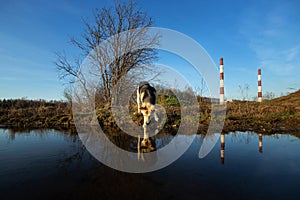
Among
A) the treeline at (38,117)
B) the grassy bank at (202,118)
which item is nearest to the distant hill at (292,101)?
the grassy bank at (202,118)

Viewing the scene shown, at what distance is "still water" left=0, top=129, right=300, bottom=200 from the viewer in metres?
2.08

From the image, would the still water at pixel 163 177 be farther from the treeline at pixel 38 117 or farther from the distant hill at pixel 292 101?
the distant hill at pixel 292 101

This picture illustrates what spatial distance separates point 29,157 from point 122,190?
7.79 ft

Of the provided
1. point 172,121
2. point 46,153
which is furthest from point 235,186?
point 172,121

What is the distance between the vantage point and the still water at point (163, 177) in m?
2.08

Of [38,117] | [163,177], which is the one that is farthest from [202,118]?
[38,117]

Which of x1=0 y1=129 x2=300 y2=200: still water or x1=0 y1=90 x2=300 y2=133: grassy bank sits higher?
x1=0 y1=90 x2=300 y2=133: grassy bank

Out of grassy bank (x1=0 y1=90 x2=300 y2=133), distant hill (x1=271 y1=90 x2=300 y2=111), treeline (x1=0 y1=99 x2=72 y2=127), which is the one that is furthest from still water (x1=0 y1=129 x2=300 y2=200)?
distant hill (x1=271 y1=90 x2=300 y2=111)

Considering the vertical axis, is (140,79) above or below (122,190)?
above

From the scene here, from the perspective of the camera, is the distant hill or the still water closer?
the still water

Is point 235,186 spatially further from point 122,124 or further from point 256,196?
point 122,124

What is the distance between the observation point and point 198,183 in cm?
234

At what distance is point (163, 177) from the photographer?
8.30ft

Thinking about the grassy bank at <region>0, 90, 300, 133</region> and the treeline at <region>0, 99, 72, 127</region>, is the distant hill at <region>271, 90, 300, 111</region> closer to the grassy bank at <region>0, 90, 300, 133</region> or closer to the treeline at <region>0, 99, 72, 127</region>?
the grassy bank at <region>0, 90, 300, 133</region>
